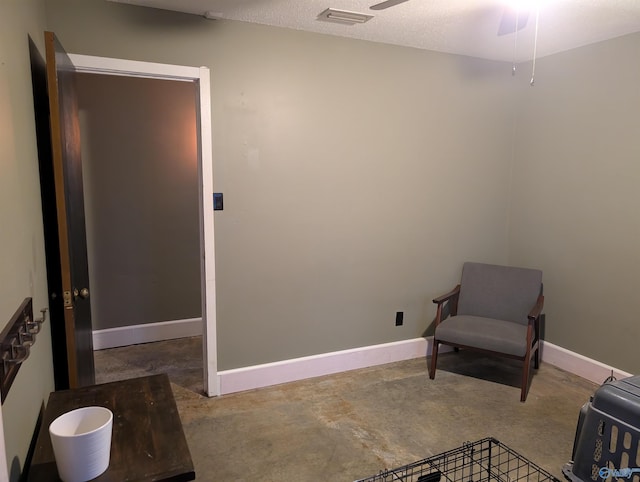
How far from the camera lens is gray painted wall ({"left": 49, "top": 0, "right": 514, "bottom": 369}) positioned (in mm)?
2727

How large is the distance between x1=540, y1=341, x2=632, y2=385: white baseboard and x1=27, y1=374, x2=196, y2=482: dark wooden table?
2878 millimetres

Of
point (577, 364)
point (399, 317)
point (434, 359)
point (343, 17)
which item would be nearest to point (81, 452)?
point (343, 17)

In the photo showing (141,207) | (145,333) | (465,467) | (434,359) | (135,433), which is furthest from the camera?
(145,333)

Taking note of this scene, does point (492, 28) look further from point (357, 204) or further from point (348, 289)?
point (348, 289)

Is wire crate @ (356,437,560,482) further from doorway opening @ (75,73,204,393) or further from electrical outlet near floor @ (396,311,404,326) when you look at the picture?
doorway opening @ (75,73,204,393)

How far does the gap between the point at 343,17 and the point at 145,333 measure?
298 centimetres

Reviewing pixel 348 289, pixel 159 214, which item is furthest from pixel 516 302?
pixel 159 214

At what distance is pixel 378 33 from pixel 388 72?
0.33 metres

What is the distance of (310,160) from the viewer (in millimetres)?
3037

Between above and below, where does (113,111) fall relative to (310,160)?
above

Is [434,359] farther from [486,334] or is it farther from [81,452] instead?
[81,452]

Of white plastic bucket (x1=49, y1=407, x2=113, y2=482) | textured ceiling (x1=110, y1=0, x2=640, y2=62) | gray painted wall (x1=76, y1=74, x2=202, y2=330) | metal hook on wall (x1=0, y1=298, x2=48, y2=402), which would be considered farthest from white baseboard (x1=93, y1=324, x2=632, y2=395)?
textured ceiling (x1=110, y1=0, x2=640, y2=62)

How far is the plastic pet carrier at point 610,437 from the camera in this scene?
936 mm

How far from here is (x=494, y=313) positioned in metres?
3.43
